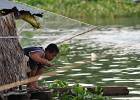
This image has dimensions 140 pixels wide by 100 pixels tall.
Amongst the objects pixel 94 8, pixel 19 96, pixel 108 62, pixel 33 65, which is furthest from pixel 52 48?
pixel 94 8

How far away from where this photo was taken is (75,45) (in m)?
33.8

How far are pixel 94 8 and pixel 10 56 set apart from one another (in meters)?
48.1

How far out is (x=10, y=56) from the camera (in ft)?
44.7

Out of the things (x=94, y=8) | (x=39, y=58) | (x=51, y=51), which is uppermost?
(x=94, y=8)

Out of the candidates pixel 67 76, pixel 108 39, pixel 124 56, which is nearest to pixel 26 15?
pixel 67 76

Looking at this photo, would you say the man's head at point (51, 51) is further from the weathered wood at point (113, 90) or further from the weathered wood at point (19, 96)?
the weathered wood at point (19, 96)

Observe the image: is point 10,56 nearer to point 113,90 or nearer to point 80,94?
point 80,94

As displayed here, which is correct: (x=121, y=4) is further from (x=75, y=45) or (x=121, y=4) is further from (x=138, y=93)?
(x=138, y=93)

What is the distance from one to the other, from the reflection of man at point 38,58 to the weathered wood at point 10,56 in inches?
13.4

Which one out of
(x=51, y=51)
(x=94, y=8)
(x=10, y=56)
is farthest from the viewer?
(x=94, y=8)

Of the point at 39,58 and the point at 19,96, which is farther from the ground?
the point at 39,58

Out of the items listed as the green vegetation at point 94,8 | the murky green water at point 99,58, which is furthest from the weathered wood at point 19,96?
the green vegetation at point 94,8

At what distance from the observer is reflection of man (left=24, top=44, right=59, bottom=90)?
13961mm

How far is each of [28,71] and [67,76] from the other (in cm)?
687
